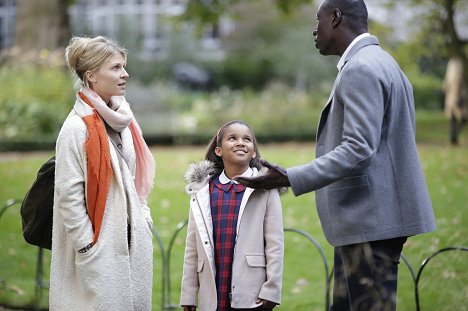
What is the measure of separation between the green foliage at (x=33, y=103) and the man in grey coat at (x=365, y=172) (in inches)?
535

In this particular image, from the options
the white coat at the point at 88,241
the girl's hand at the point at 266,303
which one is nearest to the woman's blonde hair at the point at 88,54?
the white coat at the point at 88,241

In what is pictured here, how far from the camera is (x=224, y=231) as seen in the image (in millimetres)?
3938

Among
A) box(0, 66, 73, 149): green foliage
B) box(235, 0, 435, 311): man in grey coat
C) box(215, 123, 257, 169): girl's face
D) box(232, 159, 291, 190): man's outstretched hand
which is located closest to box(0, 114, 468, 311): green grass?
box(215, 123, 257, 169): girl's face

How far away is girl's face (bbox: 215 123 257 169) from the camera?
3.98m

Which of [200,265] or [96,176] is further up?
[96,176]

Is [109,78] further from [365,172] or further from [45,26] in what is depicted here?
[45,26]

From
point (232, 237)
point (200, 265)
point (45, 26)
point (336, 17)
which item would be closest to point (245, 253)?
point (232, 237)

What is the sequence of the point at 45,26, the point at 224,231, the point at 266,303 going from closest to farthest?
the point at 266,303 → the point at 224,231 → the point at 45,26

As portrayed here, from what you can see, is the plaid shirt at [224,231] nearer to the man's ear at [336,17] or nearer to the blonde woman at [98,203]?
the blonde woman at [98,203]

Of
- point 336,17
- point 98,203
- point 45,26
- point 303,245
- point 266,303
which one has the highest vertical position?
point 336,17

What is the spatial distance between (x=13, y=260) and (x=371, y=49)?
4866 mm

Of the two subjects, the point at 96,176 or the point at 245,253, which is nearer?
the point at 96,176

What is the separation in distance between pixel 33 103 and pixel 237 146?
13838mm

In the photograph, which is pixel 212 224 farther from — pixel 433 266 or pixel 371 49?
pixel 433 266
